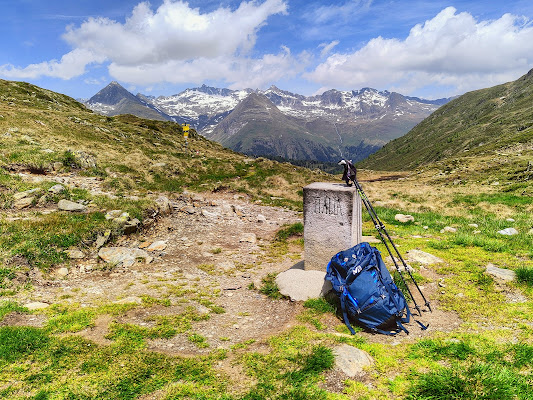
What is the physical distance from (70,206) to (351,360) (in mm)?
15673

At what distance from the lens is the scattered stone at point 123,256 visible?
38.6 feet

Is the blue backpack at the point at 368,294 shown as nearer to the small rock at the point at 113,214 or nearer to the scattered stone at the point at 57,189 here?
the small rock at the point at 113,214

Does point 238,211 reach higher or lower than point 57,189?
lower

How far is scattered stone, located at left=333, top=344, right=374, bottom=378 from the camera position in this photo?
18.1 feet

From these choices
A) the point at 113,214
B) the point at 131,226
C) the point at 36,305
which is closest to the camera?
the point at 36,305

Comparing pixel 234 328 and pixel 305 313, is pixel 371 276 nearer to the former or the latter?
pixel 305 313

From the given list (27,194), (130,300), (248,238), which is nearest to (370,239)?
(248,238)

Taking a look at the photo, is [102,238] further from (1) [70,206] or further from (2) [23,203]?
(2) [23,203]

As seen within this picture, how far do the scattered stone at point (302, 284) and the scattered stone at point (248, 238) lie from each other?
19.4 ft

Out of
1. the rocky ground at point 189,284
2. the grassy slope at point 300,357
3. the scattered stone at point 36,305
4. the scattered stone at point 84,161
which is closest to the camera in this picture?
the grassy slope at point 300,357

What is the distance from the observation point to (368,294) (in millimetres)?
7480

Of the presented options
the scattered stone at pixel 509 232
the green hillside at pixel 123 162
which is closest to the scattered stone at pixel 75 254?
the green hillside at pixel 123 162

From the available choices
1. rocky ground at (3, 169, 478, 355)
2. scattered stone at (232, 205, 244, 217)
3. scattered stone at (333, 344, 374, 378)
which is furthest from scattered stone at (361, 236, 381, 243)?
scattered stone at (232, 205, 244, 217)

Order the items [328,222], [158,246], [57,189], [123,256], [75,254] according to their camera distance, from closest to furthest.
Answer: [328,222] → [75,254] → [123,256] → [158,246] → [57,189]
